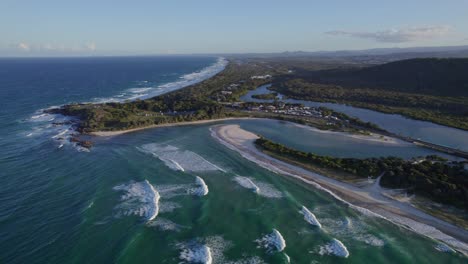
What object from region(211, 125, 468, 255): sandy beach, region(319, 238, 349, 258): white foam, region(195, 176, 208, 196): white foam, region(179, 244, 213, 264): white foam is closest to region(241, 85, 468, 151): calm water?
region(211, 125, 468, 255): sandy beach

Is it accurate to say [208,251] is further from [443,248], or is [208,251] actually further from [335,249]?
[443,248]

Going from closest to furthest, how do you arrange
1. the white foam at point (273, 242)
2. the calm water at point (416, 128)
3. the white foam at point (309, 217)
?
the white foam at point (273, 242) < the white foam at point (309, 217) < the calm water at point (416, 128)

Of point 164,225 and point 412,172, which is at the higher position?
point 412,172

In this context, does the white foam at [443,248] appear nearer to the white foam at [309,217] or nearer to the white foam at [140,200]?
the white foam at [309,217]

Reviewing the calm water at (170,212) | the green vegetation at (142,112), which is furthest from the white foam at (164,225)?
the green vegetation at (142,112)

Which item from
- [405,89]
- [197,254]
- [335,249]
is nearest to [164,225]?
[197,254]

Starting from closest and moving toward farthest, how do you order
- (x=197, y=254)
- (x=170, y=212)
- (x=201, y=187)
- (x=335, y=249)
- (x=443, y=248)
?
(x=197, y=254), (x=335, y=249), (x=443, y=248), (x=170, y=212), (x=201, y=187)
